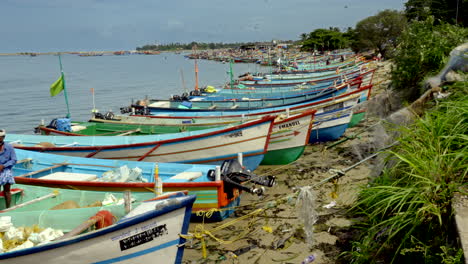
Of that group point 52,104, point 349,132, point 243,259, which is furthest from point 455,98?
Result: point 52,104

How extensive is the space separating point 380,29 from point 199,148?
45.5 m

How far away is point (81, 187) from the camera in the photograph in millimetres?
8562

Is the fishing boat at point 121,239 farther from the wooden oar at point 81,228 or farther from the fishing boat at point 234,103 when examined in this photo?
the fishing boat at point 234,103

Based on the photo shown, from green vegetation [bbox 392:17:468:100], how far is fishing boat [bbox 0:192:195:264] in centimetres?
909

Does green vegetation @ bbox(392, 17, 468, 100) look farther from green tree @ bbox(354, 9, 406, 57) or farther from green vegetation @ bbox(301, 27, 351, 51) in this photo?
green vegetation @ bbox(301, 27, 351, 51)

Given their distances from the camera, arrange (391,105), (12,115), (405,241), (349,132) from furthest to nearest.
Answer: (12,115)
(349,132)
(391,105)
(405,241)

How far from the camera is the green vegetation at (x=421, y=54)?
11.4 metres

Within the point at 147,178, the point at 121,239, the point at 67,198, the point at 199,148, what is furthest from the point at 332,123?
the point at 121,239

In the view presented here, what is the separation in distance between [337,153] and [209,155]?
556 centimetres

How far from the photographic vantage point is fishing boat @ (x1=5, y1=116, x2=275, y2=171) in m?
11.2

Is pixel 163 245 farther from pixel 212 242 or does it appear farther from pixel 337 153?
pixel 337 153

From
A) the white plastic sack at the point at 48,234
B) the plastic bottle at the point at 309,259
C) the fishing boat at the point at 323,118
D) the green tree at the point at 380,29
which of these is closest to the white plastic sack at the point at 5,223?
the white plastic sack at the point at 48,234

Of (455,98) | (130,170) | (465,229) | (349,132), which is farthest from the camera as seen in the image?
(349,132)

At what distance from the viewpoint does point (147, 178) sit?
934 cm
